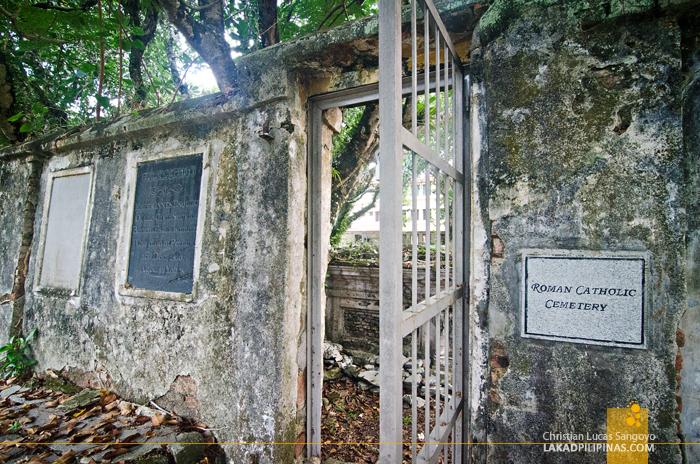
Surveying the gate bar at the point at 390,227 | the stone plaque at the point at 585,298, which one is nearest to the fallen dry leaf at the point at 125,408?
the gate bar at the point at 390,227

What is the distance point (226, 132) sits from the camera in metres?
2.51

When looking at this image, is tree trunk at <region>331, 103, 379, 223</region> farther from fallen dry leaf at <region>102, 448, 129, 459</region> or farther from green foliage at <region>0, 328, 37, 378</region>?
green foliage at <region>0, 328, 37, 378</region>

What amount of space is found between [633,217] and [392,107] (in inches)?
48.2

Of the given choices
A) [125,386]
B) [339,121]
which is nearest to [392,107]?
[339,121]

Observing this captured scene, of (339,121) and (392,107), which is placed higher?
(339,121)

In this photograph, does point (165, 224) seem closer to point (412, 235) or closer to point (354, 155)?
point (412, 235)

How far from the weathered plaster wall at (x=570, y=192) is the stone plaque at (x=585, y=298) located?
50 mm

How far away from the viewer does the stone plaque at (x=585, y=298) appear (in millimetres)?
1408

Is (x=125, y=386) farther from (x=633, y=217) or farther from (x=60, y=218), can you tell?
(x=633, y=217)

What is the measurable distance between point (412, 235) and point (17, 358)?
14.9 feet

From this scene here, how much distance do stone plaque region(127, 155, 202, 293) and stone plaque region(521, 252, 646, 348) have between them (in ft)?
7.77

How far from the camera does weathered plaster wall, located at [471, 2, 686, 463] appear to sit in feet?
4.57

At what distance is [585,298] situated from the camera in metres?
1.47

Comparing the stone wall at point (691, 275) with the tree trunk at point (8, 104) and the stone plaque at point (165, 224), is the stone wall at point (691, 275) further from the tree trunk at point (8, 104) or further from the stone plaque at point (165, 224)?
the tree trunk at point (8, 104)
